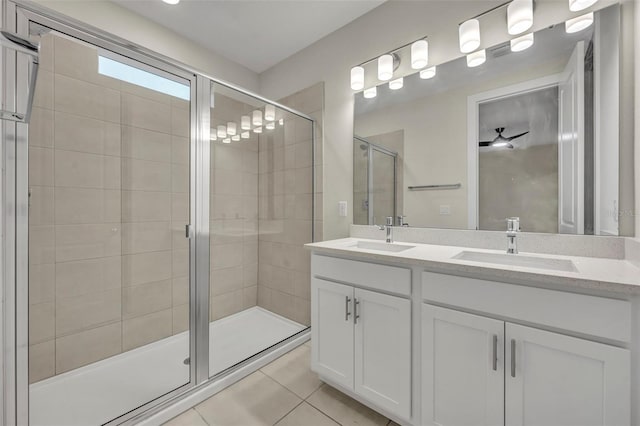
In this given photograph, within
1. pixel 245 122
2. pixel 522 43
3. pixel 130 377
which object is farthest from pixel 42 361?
pixel 522 43

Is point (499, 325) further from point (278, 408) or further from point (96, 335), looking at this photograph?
point (96, 335)

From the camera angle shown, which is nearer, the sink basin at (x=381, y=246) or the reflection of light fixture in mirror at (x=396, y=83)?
the sink basin at (x=381, y=246)

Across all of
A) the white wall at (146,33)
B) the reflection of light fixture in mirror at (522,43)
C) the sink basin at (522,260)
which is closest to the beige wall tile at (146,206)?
the white wall at (146,33)

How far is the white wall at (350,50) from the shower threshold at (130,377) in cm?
111

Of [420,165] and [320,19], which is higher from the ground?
[320,19]

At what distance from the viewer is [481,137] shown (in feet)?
5.05

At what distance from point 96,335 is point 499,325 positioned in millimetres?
2362

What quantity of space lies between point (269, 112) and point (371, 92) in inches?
36.6

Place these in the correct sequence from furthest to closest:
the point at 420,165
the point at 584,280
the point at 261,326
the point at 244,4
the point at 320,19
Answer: the point at 261,326, the point at 320,19, the point at 244,4, the point at 420,165, the point at 584,280

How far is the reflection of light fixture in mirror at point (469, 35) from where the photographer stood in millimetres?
1507

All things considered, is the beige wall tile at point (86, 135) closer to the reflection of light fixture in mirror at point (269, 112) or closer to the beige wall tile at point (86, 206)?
the beige wall tile at point (86, 206)

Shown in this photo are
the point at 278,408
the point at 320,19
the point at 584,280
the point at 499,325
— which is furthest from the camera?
the point at 320,19

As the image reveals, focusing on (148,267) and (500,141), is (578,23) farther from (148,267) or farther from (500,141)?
(148,267)

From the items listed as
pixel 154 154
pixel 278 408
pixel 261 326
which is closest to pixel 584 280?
pixel 278 408
